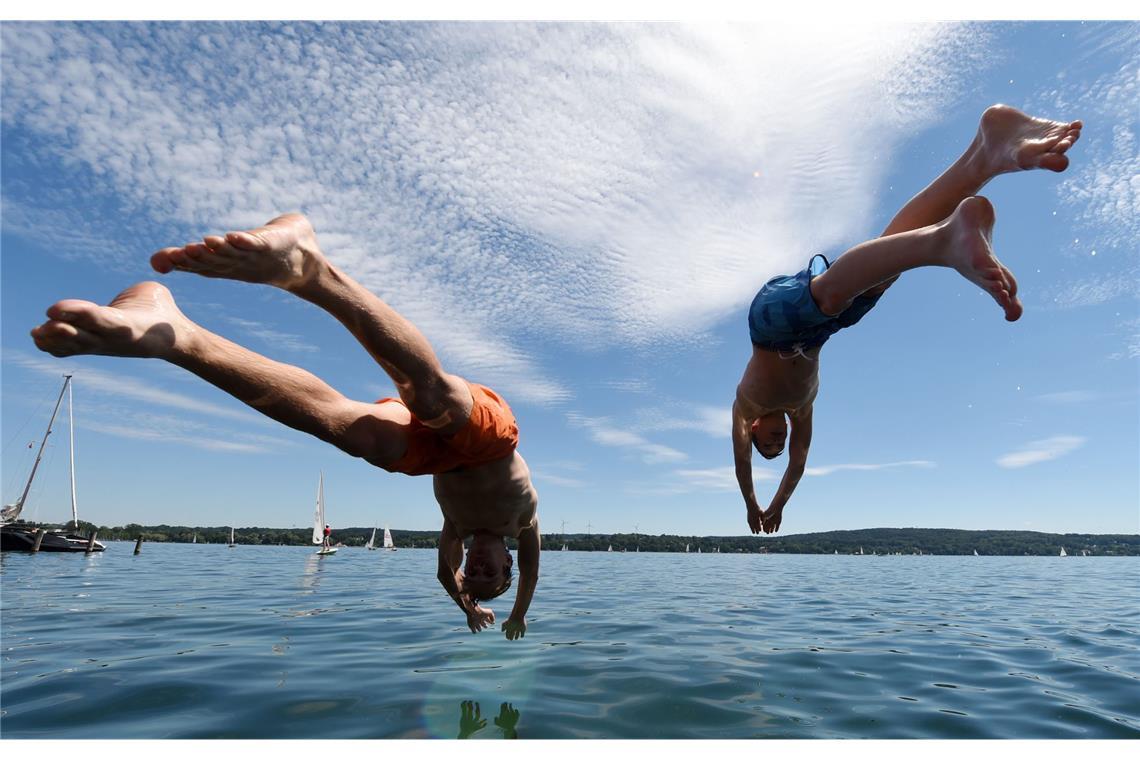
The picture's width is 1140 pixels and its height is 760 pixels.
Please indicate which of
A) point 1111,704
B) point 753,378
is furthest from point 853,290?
point 1111,704

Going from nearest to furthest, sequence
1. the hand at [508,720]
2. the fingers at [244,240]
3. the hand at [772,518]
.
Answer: the fingers at [244,240]
the hand at [508,720]
the hand at [772,518]

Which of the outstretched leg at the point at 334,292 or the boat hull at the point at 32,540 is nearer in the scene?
the outstretched leg at the point at 334,292

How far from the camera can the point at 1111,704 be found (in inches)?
307

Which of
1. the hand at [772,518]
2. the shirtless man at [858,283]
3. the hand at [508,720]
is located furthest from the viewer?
the hand at [772,518]

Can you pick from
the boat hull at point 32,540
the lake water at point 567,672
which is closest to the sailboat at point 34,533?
the boat hull at point 32,540

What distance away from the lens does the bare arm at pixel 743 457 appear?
658cm

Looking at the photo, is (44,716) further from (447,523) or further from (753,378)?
(753,378)

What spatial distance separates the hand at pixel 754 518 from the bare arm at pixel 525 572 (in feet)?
8.09

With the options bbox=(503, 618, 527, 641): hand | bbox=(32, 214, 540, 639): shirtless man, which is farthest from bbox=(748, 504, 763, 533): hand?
bbox=(503, 618, 527, 641): hand

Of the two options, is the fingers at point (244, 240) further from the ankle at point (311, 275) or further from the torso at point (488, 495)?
the torso at point (488, 495)

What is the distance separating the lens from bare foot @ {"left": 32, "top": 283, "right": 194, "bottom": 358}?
2992 millimetres

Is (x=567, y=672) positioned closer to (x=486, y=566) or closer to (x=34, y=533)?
(x=486, y=566)

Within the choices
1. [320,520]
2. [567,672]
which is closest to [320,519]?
[320,520]

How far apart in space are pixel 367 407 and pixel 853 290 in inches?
151
